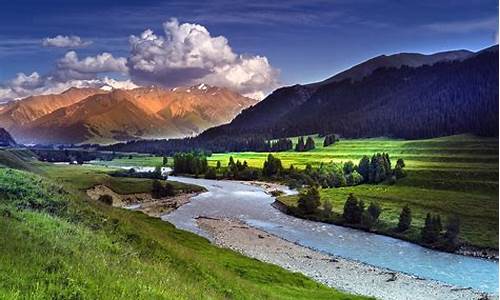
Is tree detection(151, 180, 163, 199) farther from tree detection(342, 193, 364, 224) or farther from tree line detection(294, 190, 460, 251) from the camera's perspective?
tree detection(342, 193, 364, 224)

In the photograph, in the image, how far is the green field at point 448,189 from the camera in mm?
88569

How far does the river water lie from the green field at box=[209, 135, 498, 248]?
26.0 ft

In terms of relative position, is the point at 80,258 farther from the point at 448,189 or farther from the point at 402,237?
the point at 448,189

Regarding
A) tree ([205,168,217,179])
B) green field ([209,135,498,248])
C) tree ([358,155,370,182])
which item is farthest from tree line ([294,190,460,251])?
tree ([205,168,217,179])

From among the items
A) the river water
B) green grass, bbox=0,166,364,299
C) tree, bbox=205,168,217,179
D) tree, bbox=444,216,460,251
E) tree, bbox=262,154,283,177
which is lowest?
the river water

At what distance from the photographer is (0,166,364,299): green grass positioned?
1251 centimetres

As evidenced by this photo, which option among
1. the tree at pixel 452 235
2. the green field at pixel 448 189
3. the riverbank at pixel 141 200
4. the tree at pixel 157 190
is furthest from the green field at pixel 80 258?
the tree at pixel 157 190

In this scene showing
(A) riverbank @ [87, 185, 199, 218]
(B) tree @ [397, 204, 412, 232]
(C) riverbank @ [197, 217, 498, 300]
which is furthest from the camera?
(A) riverbank @ [87, 185, 199, 218]

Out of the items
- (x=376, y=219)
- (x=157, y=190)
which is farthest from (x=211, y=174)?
(x=376, y=219)

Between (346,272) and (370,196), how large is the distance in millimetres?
66576

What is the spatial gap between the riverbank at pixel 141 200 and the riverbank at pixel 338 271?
33082 millimetres

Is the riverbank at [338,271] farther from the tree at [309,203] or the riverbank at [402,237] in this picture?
the tree at [309,203]

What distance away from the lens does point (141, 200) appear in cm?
12088

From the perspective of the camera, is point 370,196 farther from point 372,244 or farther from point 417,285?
point 417,285
